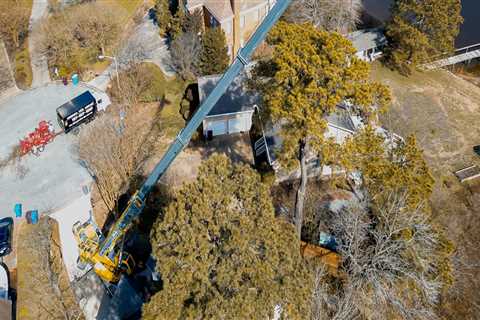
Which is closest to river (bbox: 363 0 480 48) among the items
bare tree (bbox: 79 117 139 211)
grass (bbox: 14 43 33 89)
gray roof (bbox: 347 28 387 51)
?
gray roof (bbox: 347 28 387 51)

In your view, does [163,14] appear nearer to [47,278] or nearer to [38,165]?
[38,165]

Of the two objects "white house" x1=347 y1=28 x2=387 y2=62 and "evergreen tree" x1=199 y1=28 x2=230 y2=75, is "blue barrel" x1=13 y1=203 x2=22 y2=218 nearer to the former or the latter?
"evergreen tree" x1=199 y1=28 x2=230 y2=75

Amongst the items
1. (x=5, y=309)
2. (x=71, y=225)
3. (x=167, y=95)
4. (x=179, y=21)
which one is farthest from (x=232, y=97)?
(x=5, y=309)

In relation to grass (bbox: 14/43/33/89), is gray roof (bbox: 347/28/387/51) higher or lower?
higher

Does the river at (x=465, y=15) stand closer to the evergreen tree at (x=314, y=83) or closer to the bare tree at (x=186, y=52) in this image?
the bare tree at (x=186, y=52)

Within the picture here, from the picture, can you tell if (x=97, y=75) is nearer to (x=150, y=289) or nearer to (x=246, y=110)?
(x=246, y=110)

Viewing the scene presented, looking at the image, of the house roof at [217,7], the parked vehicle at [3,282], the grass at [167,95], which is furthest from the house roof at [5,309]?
the house roof at [217,7]

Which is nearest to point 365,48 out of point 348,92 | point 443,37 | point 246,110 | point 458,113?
point 443,37
